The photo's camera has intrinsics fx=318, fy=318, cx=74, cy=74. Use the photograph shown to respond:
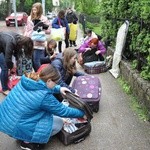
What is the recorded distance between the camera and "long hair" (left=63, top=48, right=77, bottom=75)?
4.95 meters

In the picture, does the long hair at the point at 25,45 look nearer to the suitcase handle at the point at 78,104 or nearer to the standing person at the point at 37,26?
the standing person at the point at 37,26

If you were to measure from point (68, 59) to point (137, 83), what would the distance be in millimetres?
1697

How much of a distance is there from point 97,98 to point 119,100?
3.39 ft

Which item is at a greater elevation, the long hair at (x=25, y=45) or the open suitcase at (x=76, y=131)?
the long hair at (x=25, y=45)

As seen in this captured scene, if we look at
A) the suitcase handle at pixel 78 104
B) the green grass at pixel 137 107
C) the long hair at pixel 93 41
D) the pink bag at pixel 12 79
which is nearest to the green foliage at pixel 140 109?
the green grass at pixel 137 107

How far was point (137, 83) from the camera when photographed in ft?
19.8

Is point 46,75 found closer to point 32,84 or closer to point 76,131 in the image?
point 32,84

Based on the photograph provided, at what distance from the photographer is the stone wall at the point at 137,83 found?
5.40 m

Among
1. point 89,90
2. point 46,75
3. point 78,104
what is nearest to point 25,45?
point 89,90

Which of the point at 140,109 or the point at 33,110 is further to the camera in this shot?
the point at 140,109

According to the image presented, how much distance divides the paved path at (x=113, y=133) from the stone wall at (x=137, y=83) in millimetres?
274

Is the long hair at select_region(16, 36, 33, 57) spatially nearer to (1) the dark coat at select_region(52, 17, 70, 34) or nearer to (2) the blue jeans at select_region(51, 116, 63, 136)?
(2) the blue jeans at select_region(51, 116, 63, 136)

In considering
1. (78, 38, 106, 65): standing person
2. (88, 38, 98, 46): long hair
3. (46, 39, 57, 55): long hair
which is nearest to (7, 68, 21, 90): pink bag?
(46, 39, 57, 55): long hair

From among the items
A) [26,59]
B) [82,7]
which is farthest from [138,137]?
[82,7]
